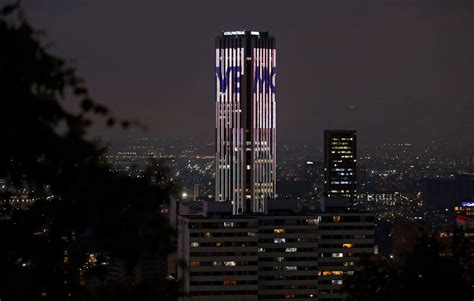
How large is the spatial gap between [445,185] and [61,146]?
64.7m

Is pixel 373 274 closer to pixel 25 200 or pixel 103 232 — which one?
pixel 25 200

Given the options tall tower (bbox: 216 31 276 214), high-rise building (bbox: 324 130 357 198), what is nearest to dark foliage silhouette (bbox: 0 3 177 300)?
tall tower (bbox: 216 31 276 214)

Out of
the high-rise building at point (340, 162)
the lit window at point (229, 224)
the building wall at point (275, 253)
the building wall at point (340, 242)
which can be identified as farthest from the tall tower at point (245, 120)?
the lit window at point (229, 224)

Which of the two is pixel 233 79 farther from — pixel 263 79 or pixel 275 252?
pixel 275 252

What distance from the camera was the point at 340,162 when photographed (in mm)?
76750

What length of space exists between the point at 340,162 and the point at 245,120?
1484 centimetres

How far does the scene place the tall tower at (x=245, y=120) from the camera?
209 ft

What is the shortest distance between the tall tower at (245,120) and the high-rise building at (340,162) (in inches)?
404

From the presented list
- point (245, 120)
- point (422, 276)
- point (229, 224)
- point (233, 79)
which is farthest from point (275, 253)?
point (422, 276)

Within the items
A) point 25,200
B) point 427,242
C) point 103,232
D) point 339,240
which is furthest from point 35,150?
point 339,240

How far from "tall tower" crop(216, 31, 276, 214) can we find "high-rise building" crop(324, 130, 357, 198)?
10269mm

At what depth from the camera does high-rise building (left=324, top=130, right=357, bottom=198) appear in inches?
2923

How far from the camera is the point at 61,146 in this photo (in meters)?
4.06

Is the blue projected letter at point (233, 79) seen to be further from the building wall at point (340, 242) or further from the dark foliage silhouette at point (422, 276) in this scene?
the dark foliage silhouette at point (422, 276)
